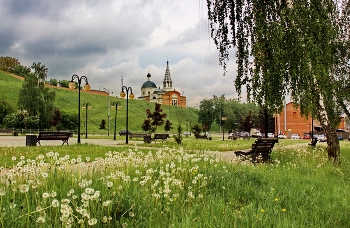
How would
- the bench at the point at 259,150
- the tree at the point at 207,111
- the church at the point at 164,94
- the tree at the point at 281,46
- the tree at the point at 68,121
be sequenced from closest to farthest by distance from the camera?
1. the tree at the point at 281,46
2. the bench at the point at 259,150
3. the tree at the point at 68,121
4. the tree at the point at 207,111
5. the church at the point at 164,94

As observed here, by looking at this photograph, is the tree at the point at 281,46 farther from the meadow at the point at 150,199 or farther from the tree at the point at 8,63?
the tree at the point at 8,63

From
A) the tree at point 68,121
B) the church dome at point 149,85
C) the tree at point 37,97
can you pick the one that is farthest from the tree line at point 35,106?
the church dome at point 149,85

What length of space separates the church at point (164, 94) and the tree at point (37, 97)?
298 ft

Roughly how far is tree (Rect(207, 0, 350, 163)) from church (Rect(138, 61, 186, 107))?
139814 mm

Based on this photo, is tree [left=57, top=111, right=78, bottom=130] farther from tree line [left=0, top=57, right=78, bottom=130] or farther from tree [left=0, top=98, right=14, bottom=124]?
tree [left=0, top=98, right=14, bottom=124]

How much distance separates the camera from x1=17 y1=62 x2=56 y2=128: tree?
192 feet

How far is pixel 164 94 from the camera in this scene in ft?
512

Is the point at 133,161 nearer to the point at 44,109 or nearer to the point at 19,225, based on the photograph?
the point at 19,225

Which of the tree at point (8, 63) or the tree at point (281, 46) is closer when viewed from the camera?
the tree at point (281, 46)

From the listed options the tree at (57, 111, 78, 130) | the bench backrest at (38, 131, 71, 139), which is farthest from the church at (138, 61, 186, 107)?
the bench backrest at (38, 131, 71, 139)

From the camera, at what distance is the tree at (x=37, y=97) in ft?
192

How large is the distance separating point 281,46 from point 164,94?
5796 inches

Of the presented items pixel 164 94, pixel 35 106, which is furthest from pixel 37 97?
pixel 164 94

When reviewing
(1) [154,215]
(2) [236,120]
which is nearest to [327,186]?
(1) [154,215]
